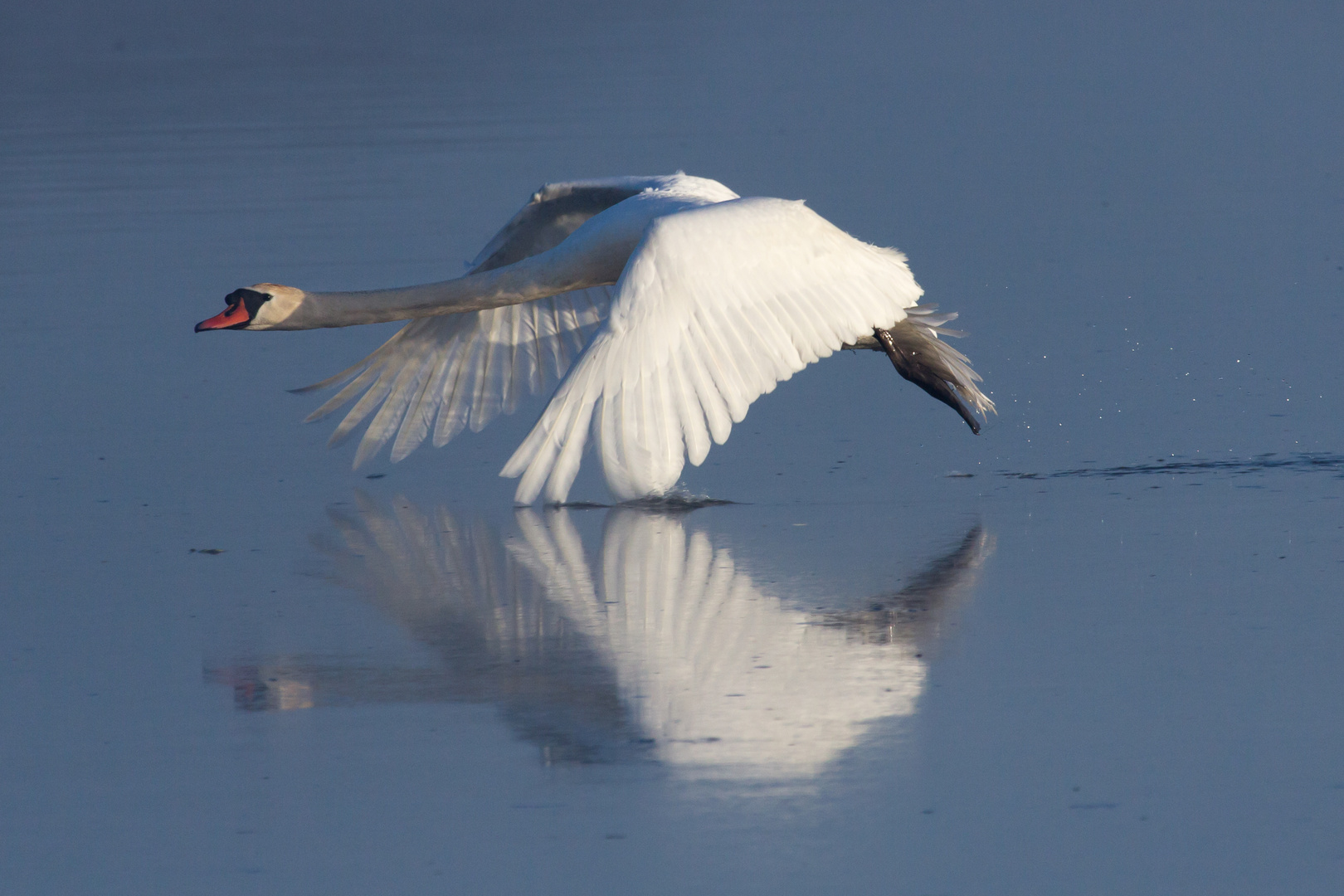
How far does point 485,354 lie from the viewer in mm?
Result: 7770

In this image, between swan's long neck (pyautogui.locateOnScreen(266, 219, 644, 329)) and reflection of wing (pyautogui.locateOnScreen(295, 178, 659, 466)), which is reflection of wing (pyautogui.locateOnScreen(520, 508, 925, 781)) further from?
reflection of wing (pyautogui.locateOnScreen(295, 178, 659, 466))

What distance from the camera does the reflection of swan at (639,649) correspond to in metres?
4.43

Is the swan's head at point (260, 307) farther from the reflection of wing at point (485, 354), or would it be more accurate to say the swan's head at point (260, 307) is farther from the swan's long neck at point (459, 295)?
the reflection of wing at point (485, 354)

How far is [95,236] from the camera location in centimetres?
1182

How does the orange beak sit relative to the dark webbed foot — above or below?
above

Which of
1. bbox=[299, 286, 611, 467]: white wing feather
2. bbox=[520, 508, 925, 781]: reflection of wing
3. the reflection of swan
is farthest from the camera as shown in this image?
bbox=[299, 286, 611, 467]: white wing feather

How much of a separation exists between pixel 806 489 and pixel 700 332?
963 millimetres

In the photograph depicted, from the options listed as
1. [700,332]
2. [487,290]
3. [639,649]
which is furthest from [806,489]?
[639,649]

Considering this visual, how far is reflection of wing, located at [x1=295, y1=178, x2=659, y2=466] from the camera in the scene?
7.52 meters

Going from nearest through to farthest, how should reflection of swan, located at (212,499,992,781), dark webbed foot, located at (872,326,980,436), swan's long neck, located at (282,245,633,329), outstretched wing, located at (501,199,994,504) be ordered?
reflection of swan, located at (212,499,992,781) → outstretched wing, located at (501,199,994,504) → swan's long neck, located at (282,245,633,329) → dark webbed foot, located at (872,326,980,436)

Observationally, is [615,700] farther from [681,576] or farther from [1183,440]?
[1183,440]

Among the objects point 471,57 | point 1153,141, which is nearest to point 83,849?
point 1153,141

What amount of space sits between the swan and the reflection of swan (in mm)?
343

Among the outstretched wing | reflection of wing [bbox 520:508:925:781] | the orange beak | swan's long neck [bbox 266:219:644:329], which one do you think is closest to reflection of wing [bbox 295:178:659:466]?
swan's long neck [bbox 266:219:644:329]
